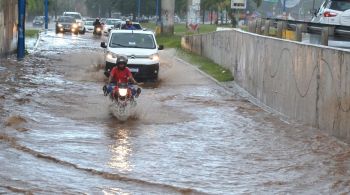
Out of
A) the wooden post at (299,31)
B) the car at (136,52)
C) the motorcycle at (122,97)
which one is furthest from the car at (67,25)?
the motorcycle at (122,97)

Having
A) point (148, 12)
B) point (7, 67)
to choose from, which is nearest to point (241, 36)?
point (7, 67)

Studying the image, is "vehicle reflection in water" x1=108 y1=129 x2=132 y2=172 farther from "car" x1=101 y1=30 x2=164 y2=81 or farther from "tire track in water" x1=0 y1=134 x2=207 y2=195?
"car" x1=101 y1=30 x2=164 y2=81

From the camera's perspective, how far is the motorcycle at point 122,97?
48.4ft

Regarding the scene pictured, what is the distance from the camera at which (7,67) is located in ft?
86.5

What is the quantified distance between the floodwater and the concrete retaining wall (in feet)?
1.16

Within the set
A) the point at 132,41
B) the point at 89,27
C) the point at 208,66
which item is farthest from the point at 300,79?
the point at 89,27

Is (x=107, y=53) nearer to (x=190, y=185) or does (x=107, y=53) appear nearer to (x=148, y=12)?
(x=190, y=185)

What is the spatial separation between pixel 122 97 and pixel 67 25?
4867 centimetres

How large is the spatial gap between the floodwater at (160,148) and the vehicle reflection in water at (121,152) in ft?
0.05

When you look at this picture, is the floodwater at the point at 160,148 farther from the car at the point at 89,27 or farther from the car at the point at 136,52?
the car at the point at 89,27

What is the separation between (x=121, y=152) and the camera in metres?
11.4

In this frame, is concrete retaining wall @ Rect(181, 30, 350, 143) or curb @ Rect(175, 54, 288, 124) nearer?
concrete retaining wall @ Rect(181, 30, 350, 143)

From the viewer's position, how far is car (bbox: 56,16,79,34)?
62.0 meters

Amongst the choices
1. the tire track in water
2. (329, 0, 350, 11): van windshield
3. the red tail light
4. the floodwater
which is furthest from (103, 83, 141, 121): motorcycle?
(329, 0, 350, 11): van windshield
